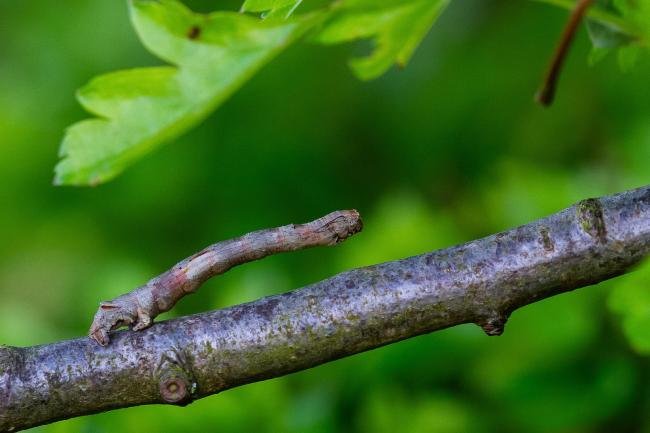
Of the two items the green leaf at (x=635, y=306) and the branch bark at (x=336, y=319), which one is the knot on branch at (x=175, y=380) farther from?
the green leaf at (x=635, y=306)

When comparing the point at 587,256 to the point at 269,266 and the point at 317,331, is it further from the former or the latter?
the point at 269,266

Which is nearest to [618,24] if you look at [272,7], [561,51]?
[561,51]

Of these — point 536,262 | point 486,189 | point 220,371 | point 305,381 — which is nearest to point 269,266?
point 305,381

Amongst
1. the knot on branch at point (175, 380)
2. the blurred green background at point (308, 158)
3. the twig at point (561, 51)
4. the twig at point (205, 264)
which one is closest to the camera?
the twig at point (561, 51)

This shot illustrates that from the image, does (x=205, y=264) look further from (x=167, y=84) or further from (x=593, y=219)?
(x=593, y=219)

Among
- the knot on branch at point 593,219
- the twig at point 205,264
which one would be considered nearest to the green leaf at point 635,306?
the knot on branch at point 593,219
